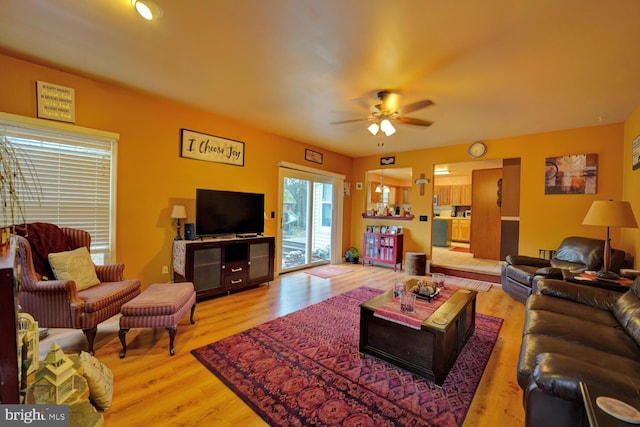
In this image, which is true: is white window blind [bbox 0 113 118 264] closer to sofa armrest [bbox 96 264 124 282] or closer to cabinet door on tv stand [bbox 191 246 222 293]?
sofa armrest [bbox 96 264 124 282]

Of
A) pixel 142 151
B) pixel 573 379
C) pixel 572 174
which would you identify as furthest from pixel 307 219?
pixel 573 379

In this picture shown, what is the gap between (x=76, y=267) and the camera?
99.5 inches

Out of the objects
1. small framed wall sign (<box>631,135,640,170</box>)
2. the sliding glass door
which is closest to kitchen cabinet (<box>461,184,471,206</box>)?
the sliding glass door

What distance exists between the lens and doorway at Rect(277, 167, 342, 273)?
17.1 ft

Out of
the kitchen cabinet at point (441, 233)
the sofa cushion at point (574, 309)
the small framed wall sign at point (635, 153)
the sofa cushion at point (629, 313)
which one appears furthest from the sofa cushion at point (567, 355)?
the kitchen cabinet at point (441, 233)

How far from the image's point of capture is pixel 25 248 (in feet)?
7.21

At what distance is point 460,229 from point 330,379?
27.9ft

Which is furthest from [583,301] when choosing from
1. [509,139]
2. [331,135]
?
[331,135]

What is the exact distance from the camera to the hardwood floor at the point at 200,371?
166cm

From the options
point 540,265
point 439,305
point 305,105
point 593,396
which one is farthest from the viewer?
point 540,265

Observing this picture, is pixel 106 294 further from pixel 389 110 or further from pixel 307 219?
pixel 307 219

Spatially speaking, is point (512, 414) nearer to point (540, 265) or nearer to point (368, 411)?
point (368, 411)

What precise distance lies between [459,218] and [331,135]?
6298mm

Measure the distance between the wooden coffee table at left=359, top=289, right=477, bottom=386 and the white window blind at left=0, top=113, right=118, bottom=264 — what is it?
2979 millimetres
